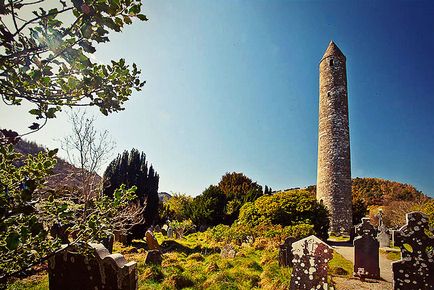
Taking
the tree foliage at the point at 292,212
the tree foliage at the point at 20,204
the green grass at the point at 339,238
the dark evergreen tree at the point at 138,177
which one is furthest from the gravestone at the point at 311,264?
the green grass at the point at 339,238

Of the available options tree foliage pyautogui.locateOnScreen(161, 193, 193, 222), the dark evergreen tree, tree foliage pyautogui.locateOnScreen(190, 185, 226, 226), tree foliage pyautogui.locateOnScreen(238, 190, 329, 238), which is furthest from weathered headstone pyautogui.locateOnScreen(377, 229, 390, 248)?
tree foliage pyautogui.locateOnScreen(161, 193, 193, 222)

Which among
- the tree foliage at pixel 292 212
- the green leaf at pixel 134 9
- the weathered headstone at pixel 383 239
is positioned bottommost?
the weathered headstone at pixel 383 239

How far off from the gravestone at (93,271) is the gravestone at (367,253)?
23.7 ft

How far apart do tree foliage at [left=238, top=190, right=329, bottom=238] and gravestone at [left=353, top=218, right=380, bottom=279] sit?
6.13 m

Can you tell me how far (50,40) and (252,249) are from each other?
38.9ft

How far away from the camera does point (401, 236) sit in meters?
5.66

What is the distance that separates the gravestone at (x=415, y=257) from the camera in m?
5.39

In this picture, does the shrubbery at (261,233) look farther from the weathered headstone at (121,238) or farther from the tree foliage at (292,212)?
the weathered headstone at (121,238)

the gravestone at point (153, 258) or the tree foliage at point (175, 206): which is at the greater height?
the tree foliage at point (175, 206)

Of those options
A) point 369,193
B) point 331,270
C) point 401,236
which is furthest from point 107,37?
point 369,193

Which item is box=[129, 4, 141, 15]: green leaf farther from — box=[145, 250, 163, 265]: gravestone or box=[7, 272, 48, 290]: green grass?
box=[145, 250, 163, 265]: gravestone

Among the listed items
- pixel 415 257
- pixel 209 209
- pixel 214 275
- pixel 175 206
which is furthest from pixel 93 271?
pixel 175 206

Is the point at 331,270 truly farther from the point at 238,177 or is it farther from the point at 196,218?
the point at 238,177

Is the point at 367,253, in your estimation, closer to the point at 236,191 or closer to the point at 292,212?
the point at 292,212
